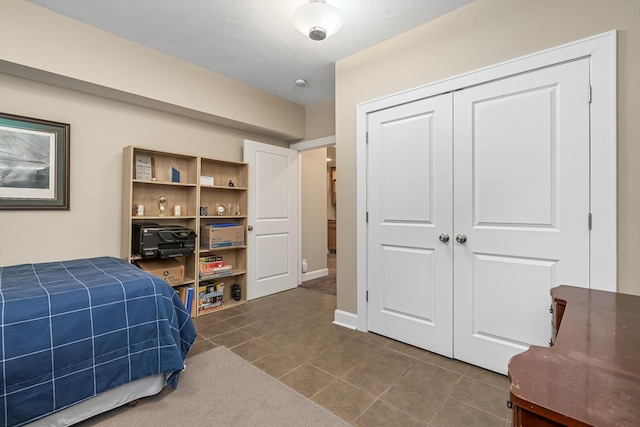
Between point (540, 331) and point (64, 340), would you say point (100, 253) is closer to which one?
point (64, 340)

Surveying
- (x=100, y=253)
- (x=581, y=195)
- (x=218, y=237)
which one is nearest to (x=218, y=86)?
(x=218, y=237)

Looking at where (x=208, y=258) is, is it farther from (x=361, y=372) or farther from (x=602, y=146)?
(x=602, y=146)

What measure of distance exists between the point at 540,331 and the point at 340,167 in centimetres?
201

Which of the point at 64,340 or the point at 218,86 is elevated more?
the point at 218,86

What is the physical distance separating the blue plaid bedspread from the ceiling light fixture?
1.98m

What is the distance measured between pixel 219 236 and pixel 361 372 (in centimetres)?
211

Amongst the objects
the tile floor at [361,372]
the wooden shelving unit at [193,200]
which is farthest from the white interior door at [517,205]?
the wooden shelving unit at [193,200]

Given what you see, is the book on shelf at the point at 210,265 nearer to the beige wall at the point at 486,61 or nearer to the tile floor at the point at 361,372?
the tile floor at the point at 361,372

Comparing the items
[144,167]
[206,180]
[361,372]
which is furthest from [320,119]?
[361,372]

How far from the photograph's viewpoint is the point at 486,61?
2080 millimetres

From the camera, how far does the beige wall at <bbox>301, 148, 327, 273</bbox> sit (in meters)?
4.71

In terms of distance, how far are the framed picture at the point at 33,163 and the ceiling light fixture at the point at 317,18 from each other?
2.21 m

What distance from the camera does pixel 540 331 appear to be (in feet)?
6.14

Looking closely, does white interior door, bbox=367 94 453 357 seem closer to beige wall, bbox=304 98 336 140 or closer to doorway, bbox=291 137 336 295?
beige wall, bbox=304 98 336 140
